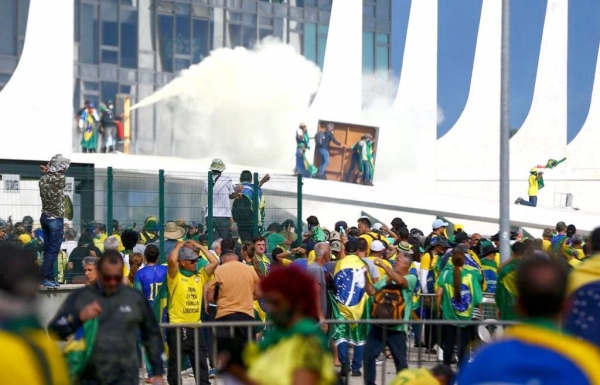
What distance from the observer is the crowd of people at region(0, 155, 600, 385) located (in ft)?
13.1

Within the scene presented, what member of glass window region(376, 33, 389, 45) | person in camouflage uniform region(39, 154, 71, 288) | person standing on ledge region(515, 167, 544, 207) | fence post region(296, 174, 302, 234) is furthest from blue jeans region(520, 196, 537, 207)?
person in camouflage uniform region(39, 154, 71, 288)

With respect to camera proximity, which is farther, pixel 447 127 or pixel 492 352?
pixel 447 127

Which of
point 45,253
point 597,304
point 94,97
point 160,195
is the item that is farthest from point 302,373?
point 94,97

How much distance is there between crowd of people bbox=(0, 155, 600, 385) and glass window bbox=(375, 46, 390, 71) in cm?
3047

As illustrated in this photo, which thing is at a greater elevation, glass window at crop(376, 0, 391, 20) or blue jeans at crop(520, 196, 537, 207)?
glass window at crop(376, 0, 391, 20)

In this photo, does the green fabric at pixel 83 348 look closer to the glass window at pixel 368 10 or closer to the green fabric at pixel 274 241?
the green fabric at pixel 274 241

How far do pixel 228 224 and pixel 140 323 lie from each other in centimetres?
1000

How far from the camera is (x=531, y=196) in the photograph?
34938 mm

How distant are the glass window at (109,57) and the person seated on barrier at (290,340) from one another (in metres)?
39.0

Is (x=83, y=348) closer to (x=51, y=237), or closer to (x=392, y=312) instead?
(x=392, y=312)

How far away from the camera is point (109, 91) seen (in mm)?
43188

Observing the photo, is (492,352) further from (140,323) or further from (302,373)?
(140,323)

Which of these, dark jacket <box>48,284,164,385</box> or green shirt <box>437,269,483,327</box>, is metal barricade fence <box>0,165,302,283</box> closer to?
green shirt <box>437,269,483,327</box>


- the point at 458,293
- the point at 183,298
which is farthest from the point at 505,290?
the point at 458,293
